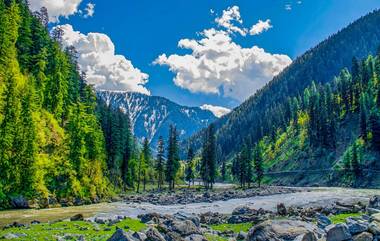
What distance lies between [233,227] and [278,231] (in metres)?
10.6

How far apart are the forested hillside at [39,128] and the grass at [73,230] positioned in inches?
1158

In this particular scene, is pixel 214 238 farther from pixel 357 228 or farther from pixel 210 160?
pixel 210 160

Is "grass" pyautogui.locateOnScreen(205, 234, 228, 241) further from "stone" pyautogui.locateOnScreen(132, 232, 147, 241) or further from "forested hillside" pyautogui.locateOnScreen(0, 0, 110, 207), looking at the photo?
"forested hillside" pyautogui.locateOnScreen(0, 0, 110, 207)

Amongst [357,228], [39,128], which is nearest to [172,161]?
[39,128]

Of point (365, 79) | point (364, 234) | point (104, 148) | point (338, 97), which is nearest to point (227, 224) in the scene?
point (364, 234)

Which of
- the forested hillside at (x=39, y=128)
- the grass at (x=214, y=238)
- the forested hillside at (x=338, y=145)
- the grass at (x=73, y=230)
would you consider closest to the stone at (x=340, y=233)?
the grass at (x=214, y=238)

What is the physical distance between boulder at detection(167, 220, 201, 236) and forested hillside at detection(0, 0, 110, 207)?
39.1m

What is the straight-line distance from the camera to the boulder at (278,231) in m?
22.3

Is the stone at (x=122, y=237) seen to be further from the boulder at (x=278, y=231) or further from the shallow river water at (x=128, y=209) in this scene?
the shallow river water at (x=128, y=209)

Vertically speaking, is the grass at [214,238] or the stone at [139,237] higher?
the stone at [139,237]

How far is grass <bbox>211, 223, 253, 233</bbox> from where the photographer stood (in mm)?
31297

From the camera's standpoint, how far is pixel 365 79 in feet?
525

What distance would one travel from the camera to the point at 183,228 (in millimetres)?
26562

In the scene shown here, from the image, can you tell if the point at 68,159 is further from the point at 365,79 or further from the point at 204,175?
the point at 365,79
